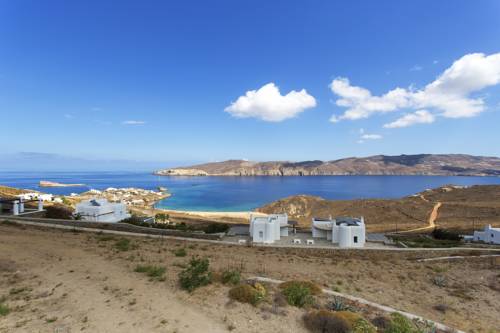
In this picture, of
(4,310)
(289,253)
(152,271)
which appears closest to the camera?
(4,310)

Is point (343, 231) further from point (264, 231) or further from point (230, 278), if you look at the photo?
point (230, 278)

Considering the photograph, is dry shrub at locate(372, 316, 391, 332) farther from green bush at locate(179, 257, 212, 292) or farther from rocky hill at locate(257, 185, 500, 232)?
rocky hill at locate(257, 185, 500, 232)

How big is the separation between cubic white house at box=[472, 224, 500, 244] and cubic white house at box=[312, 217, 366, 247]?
1675 centimetres

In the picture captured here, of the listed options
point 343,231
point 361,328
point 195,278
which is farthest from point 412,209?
point 195,278

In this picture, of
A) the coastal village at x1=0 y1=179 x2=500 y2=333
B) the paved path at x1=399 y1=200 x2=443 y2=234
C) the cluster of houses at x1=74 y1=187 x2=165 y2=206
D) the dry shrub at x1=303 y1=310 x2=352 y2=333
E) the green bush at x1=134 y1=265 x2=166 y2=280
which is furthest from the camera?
the cluster of houses at x1=74 y1=187 x2=165 y2=206

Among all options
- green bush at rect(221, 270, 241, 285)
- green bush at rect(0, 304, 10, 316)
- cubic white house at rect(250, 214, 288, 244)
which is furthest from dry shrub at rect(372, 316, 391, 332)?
cubic white house at rect(250, 214, 288, 244)

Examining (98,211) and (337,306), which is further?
(98,211)

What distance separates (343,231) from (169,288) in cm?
1956

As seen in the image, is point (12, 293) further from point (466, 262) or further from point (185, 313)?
point (466, 262)

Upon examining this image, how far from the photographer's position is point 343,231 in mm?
25016

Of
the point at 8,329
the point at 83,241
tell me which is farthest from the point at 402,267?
the point at 83,241

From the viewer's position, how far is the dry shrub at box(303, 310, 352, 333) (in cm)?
670

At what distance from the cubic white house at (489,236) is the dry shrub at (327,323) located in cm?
3414

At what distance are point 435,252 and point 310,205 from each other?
45677mm
